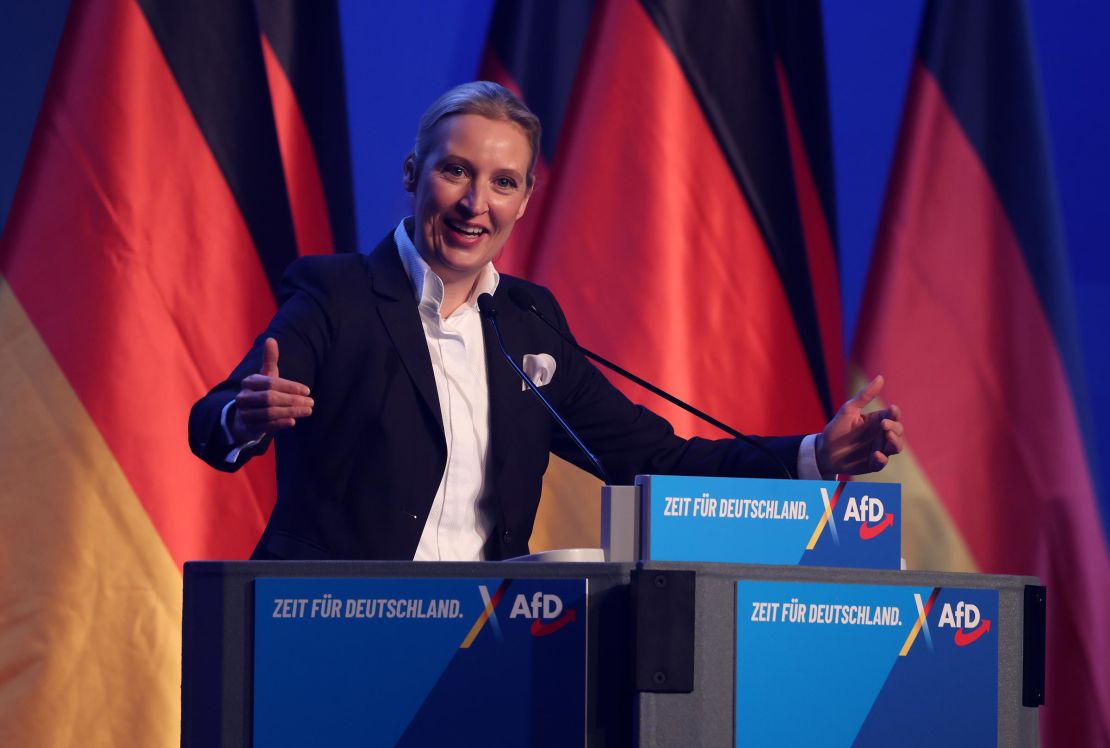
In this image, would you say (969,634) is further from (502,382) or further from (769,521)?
(502,382)

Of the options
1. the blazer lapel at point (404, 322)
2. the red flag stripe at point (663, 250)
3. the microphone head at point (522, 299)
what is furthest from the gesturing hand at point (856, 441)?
the red flag stripe at point (663, 250)

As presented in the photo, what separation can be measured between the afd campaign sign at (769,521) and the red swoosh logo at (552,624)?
15 cm

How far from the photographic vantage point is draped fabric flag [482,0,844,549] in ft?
9.29

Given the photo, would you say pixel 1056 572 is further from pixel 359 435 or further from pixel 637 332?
pixel 359 435

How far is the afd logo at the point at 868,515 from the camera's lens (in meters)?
1.28

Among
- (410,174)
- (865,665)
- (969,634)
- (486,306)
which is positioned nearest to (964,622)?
(969,634)

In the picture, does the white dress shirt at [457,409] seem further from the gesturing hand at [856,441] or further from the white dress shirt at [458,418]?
the gesturing hand at [856,441]

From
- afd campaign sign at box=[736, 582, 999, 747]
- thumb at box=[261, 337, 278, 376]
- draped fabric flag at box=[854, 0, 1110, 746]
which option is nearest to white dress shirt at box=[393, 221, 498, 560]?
thumb at box=[261, 337, 278, 376]

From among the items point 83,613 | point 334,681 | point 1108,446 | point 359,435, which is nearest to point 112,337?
point 83,613

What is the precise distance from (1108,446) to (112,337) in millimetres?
2386

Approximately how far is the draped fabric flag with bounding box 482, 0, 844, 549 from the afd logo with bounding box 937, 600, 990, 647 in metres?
1.68

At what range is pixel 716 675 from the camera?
3.45 ft

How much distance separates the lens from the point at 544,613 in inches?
42.1

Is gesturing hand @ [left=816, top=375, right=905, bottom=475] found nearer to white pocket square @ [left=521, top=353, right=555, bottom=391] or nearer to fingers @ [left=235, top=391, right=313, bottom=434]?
white pocket square @ [left=521, top=353, right=555, bottom=391]
